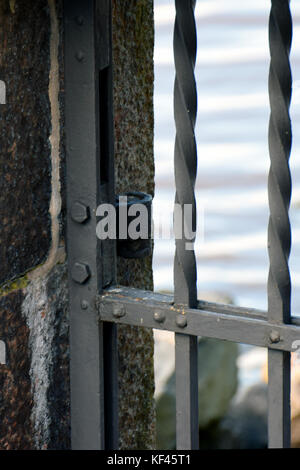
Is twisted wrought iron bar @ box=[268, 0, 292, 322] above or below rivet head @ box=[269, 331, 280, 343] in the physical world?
above

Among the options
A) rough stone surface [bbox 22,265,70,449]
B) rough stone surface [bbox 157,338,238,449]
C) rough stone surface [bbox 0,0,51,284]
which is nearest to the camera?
rough stone surface [bbox 0,0,51,284]

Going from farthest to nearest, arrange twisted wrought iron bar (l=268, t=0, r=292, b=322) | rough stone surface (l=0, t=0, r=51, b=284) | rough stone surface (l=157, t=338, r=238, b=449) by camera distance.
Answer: rough stone surface (l=157, t=338, r=238, b=449) → rough stone surface (l=0, t=0, r=51, b=284) → twisted wrought iron bar (l=268, t=0, r=292, b=322)

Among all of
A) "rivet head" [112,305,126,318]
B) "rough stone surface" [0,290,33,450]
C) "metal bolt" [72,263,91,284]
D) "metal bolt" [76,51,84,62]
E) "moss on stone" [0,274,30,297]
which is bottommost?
"rough stone surface" [0,290,33,450]

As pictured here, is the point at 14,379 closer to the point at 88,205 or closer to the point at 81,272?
the point at 81,272

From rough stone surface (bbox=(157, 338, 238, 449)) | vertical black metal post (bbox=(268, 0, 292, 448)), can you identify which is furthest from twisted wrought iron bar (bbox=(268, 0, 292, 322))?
rough stone surface (bbox=(157, 338, 238, 449))

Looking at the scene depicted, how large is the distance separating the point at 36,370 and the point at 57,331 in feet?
0.27

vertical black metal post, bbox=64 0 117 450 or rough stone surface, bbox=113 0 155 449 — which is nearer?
vertical black metal post, bbox=64 0 117 450

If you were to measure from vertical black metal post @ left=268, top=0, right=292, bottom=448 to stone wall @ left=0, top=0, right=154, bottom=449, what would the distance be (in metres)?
0.40

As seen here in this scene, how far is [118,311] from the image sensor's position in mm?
1500

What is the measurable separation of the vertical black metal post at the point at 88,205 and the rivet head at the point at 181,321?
6.8 inches

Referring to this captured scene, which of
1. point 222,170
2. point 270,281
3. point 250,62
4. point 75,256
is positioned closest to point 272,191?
point 270,281

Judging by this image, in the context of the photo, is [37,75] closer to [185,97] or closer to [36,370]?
[185,97]

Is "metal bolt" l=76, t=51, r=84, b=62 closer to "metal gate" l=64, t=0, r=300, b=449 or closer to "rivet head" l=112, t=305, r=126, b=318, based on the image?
"metal gate" l=64, t=0, r=300, b=449

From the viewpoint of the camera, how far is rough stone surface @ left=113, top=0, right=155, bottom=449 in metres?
1.61
